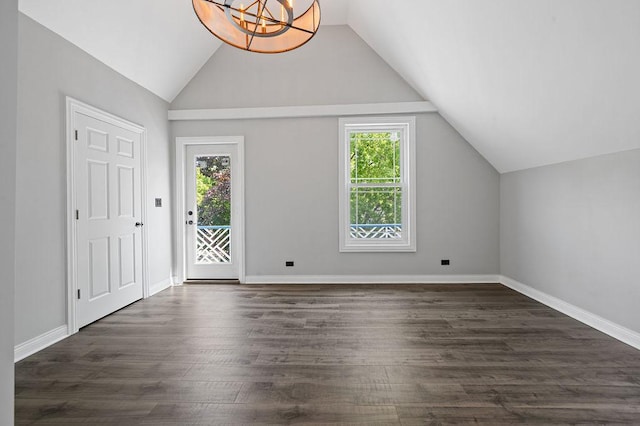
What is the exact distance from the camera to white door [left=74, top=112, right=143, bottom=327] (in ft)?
10.4

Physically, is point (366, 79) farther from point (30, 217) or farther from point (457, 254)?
point (30, 217)

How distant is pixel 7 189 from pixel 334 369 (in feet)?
6.51

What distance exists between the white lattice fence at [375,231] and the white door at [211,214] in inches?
68.0

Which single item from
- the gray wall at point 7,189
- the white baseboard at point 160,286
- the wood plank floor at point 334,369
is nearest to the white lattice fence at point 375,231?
the wood plank floor at point 334,369

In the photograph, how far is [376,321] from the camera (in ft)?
10.7

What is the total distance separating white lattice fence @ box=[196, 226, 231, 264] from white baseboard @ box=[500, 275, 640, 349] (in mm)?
3902

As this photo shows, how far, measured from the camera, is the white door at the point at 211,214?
496 centimetres

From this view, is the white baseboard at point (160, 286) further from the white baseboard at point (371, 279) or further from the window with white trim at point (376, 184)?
the window with white trim at point (376, 184)

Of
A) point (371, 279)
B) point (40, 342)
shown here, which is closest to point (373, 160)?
point (371, 279)

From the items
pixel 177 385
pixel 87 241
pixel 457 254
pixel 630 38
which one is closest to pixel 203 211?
pixel 87 241

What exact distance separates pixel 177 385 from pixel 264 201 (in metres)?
3.01

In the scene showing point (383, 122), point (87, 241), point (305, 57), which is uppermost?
point (305, 57)

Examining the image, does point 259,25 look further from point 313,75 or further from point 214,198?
point 214,198

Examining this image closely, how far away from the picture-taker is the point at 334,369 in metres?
2.31
